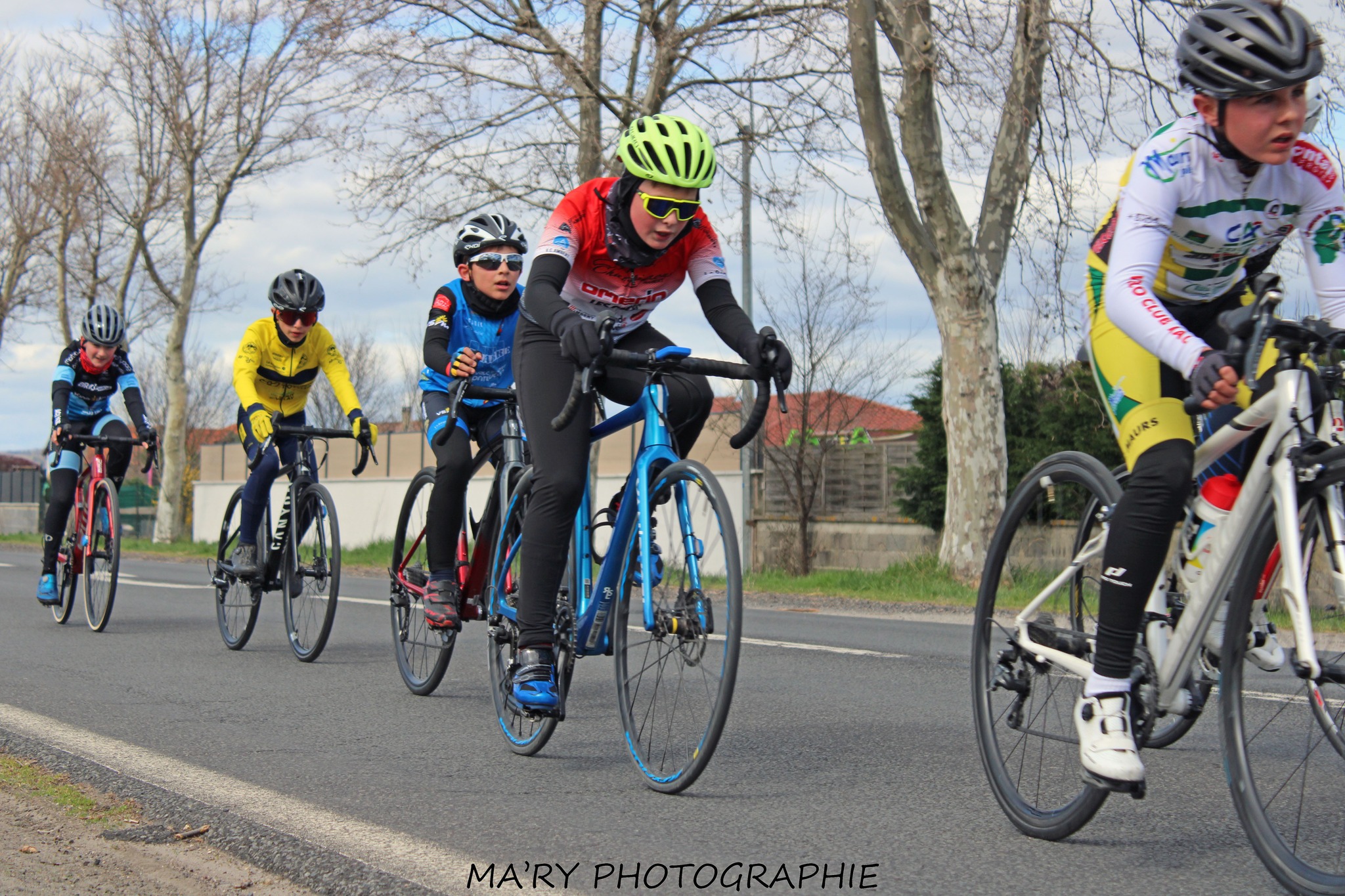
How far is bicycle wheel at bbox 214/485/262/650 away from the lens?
26.7 feet

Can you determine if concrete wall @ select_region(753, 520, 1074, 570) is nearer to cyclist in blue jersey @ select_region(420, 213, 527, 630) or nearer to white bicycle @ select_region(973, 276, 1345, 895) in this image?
cyclist in blue jersey @ select_region(420, 213, 527, 630)

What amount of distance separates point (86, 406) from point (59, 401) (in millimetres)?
392

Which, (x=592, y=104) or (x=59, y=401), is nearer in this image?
(x=59, y=401)

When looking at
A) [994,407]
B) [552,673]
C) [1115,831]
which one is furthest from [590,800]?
[994,407]

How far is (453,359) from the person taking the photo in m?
6.16

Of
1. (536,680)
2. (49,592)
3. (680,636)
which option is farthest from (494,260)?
(49,592)

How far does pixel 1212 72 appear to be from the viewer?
3211 mm

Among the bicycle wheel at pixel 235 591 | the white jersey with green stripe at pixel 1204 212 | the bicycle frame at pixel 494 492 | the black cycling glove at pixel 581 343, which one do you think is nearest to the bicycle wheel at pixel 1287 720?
the white jersey with green stripe at pixel 1204 212

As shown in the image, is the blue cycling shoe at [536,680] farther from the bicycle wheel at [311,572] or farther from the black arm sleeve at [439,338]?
the bicycle wheel at [311,572]

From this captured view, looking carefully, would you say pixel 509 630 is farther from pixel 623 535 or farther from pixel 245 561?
pixel 245 561

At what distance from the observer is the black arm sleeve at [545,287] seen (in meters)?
4.32

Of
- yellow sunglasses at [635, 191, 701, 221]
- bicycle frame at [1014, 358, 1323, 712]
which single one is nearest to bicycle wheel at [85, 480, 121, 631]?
yellow sunglasses at [635, 191, 701, 221]

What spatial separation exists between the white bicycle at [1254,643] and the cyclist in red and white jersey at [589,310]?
3.90 ft

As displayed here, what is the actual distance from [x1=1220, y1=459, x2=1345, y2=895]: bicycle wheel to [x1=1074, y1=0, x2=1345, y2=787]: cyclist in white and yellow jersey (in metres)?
0.13
